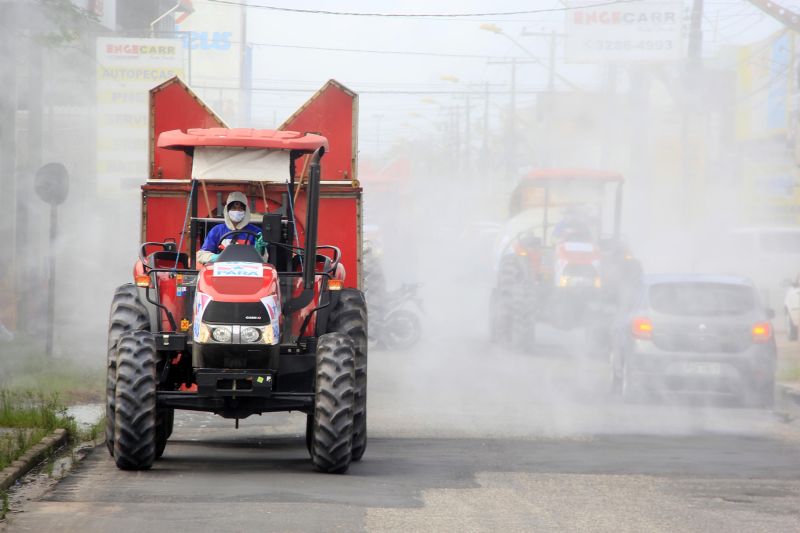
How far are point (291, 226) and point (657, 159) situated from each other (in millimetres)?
32327

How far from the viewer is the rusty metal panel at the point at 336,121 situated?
15406mm

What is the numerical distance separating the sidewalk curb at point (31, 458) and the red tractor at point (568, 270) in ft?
38.2

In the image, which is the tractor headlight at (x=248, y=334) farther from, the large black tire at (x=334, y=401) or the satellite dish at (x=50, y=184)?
the satellite dish at (x=50, y=184)

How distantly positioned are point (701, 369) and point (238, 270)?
774 centimetres

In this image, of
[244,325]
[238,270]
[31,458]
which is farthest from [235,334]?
[31,458]

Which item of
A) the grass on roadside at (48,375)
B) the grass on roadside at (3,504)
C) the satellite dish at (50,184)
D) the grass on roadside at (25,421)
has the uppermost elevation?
the satellite dish at (50,184)

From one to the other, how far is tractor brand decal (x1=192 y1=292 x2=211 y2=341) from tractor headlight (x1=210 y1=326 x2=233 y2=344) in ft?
0.45

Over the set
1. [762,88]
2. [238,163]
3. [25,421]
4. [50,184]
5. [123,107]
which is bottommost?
[25,421]

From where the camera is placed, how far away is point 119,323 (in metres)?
11.1

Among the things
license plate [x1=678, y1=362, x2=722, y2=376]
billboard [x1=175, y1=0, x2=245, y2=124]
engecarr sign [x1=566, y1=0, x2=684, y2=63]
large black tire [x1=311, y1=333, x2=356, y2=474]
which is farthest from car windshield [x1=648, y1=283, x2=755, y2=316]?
billboard [x1=175, y1=0, x2=245, y2=124]

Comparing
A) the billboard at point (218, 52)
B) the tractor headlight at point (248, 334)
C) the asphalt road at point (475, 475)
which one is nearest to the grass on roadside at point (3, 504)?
the asphalt road at point (475, 475)

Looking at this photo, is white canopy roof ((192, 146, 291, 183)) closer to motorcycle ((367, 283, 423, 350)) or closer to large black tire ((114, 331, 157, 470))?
large black tire ((114, 331, 157, 470))

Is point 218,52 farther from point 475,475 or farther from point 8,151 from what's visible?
point 475,475

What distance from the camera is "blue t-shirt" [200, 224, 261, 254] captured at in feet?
37.2
